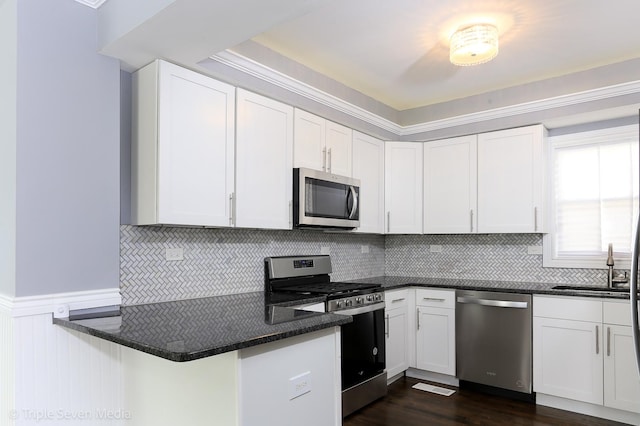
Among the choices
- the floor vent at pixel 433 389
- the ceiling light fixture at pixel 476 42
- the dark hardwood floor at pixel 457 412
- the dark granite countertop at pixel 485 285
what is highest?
the ceiling light fixture at pixel 476 42

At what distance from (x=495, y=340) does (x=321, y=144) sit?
6.95ft

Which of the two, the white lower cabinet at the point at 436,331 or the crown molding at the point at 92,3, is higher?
the crown molding at the point at 92,3

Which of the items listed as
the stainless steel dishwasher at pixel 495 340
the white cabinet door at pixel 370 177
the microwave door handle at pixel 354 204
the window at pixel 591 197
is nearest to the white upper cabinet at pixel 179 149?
the microwave door handle at pixel 354 204

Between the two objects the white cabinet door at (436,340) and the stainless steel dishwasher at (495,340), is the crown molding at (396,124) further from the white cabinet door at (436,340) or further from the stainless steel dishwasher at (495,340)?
the white cabinet door at (436,340)

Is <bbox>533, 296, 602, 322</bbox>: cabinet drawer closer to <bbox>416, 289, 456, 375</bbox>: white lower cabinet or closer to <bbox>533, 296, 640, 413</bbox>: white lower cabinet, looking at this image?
<bbox>533, 296, 640, 413</bbox>: white lower cabinet

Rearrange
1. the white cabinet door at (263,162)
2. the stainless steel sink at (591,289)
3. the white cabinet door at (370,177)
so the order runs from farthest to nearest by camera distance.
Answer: the white cabinet door at (370,177) → the stainless steel sink at (591,289) → the white cabinet door at (263,162)

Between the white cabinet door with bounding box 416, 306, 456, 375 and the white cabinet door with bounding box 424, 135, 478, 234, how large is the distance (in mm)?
786

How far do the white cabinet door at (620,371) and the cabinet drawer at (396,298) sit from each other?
1.52 meters

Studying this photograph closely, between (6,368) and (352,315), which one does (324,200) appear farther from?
(6,368)

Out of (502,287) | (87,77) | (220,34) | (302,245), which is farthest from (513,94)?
(87,77)

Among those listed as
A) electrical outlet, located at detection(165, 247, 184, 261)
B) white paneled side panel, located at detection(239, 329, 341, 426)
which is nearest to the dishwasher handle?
white paneled side panel, located at detection(239, 329, 341, 426)

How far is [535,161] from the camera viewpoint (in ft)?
12.0

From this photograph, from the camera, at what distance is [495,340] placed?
11.6 ft

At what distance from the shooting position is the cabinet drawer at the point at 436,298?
12.4 ft
